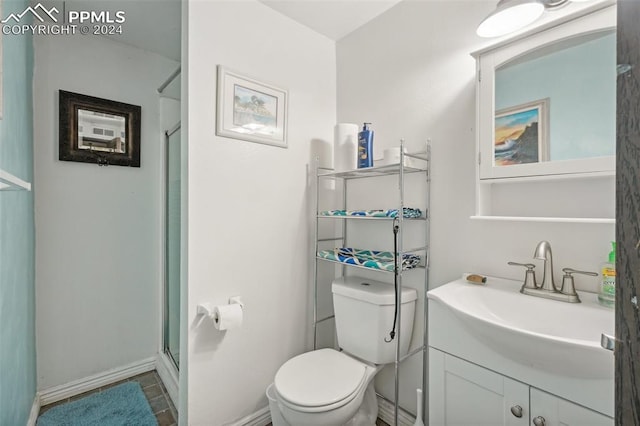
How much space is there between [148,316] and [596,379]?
2484mm

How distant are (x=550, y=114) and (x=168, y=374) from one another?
2.54 m

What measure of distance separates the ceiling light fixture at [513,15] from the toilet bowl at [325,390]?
1.65 meters

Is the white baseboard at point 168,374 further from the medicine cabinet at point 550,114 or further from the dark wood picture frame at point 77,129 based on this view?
the medicine cabinet at point 550,114

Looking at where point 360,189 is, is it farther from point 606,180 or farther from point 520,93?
point 606,180

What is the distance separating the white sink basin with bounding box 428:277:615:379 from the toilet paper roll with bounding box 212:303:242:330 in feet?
2.99

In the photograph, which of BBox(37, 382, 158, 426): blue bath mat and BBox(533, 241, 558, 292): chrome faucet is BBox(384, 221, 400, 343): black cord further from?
BBox(37, 382, 158, 426): blue bath mat

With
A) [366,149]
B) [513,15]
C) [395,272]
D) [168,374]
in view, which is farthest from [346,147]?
[168,374]

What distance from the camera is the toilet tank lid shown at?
148 centimetres

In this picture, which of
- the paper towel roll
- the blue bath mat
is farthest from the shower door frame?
the paper towel roll

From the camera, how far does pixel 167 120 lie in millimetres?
2146

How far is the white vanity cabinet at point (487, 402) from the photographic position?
2.70 feet

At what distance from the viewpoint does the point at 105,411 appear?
1.73m

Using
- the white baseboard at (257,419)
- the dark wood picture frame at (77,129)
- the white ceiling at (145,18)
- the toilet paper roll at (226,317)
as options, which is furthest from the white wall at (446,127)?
the dark wood picture frame at (77,129)

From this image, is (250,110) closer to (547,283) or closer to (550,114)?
(550,114)
